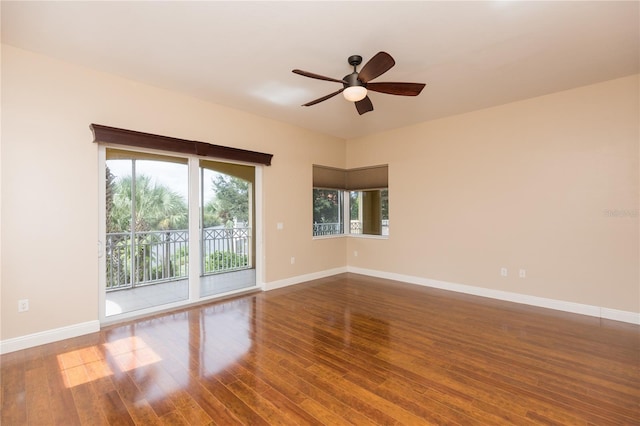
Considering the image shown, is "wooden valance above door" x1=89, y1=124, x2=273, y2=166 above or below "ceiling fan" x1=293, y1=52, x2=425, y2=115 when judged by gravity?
below

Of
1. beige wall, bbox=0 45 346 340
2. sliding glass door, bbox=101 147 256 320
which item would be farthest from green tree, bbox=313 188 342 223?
beige wall, bbox=0 45 346 340

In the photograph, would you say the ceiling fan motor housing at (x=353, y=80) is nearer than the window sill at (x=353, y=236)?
Yes

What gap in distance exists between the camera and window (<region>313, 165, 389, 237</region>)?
19.7 ft

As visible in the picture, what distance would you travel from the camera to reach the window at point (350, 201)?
5992mm

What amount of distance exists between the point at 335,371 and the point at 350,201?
4.53 meters

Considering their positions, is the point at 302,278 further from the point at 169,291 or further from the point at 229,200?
the point at 169,291

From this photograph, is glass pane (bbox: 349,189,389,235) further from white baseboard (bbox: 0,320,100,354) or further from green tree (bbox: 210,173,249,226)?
white baseboard (bbox: 0,320,100,354)

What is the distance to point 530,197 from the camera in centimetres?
416

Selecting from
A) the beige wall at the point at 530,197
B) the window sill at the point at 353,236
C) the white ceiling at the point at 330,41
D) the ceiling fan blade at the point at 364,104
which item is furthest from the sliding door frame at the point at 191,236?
the beige wall at the point at 530,197

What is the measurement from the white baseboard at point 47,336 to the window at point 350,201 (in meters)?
3.75

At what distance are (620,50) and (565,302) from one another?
9.76ft

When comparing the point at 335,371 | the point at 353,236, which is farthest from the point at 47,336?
the point at 353,236

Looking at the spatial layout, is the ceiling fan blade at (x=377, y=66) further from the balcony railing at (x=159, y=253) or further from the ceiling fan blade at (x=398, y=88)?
the balcony railing at (x=159, y=253)

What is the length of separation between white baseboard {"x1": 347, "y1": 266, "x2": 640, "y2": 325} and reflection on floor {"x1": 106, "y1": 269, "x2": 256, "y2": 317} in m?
2.74
